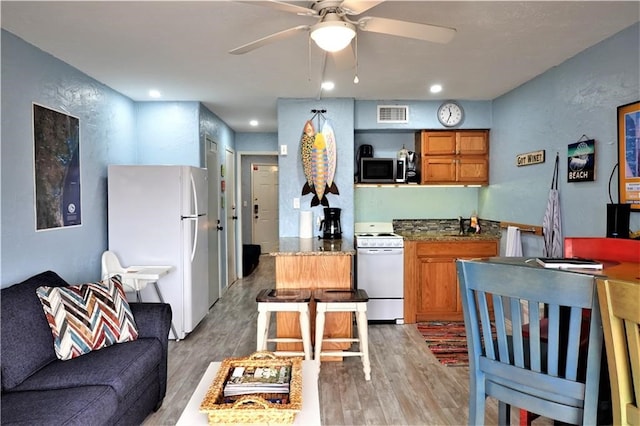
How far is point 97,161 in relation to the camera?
11.9 feet

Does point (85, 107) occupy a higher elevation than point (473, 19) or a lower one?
lower

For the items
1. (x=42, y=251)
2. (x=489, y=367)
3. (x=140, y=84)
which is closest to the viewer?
(x=489, y=367)

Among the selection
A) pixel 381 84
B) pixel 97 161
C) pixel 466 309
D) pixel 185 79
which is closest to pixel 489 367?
pixel 466 309

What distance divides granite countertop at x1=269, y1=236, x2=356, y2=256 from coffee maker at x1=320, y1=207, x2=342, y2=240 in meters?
0.13

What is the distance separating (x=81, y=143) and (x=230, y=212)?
2886mm

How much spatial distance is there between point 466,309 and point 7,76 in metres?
2.97

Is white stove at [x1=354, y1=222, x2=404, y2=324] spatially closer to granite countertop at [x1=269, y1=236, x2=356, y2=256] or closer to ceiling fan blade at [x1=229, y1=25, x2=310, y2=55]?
granite countertop at [x1=269, y1=236, x2=356, y2=256]

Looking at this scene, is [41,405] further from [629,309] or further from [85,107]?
[85,107]

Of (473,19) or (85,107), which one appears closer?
(473,19)

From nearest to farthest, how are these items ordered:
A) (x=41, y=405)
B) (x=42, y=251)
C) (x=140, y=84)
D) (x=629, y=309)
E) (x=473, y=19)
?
1. (x=629, y=309)
2. (x=41, y=405)
3. (x=473, y=19)
4. (x=42, y=251)
5. (x=140, y=84)

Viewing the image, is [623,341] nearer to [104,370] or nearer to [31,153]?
[104,370]

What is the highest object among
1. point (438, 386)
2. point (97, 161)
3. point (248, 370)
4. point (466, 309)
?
point (97, 161)

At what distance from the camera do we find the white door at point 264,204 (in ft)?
27.8

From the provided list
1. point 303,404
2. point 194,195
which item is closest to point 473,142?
point 194,195
